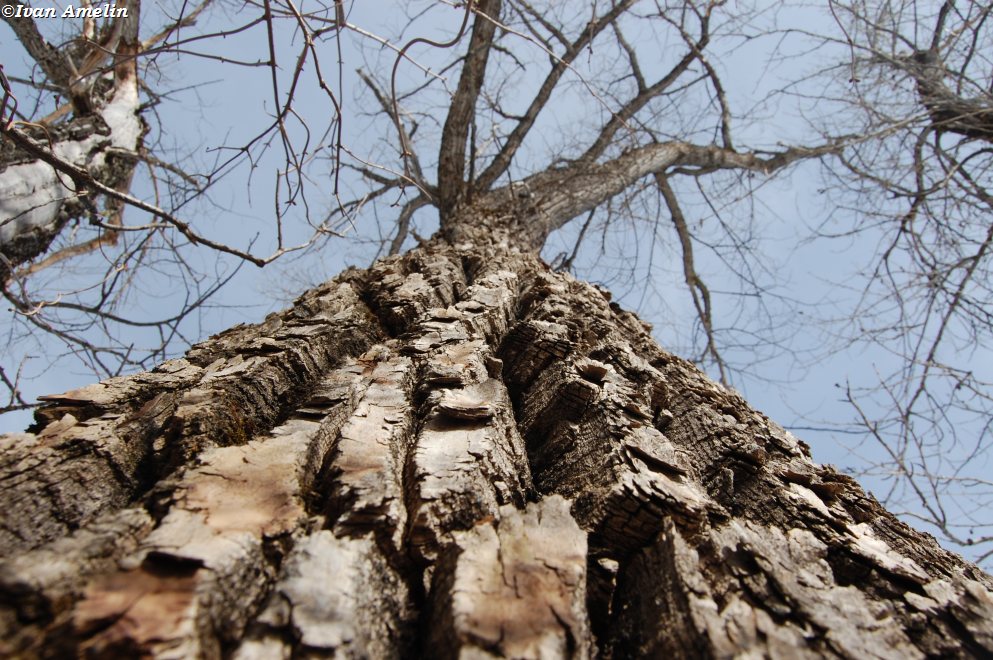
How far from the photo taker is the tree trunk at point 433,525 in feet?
2.28

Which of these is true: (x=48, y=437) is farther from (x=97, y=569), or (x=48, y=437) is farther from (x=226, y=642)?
(x=226, y=642)

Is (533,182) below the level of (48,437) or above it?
above

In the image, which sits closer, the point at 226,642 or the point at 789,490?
the point at 226,642

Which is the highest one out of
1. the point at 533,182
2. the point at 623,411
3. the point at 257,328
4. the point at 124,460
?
the point at 533,182

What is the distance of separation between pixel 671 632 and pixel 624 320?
176 cm

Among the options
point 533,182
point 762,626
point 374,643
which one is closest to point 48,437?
point 374,643

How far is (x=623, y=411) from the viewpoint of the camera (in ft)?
4.49

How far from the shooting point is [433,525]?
904mm

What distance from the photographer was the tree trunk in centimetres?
69

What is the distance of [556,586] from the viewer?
2.60ft

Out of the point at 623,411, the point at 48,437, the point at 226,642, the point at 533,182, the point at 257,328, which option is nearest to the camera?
the point at 226,642

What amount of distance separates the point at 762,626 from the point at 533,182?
3.89m

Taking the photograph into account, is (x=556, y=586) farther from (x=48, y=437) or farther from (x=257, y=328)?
(x=257, y=328)

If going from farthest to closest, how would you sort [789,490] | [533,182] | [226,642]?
[533,182], [789,490], [226,642]
